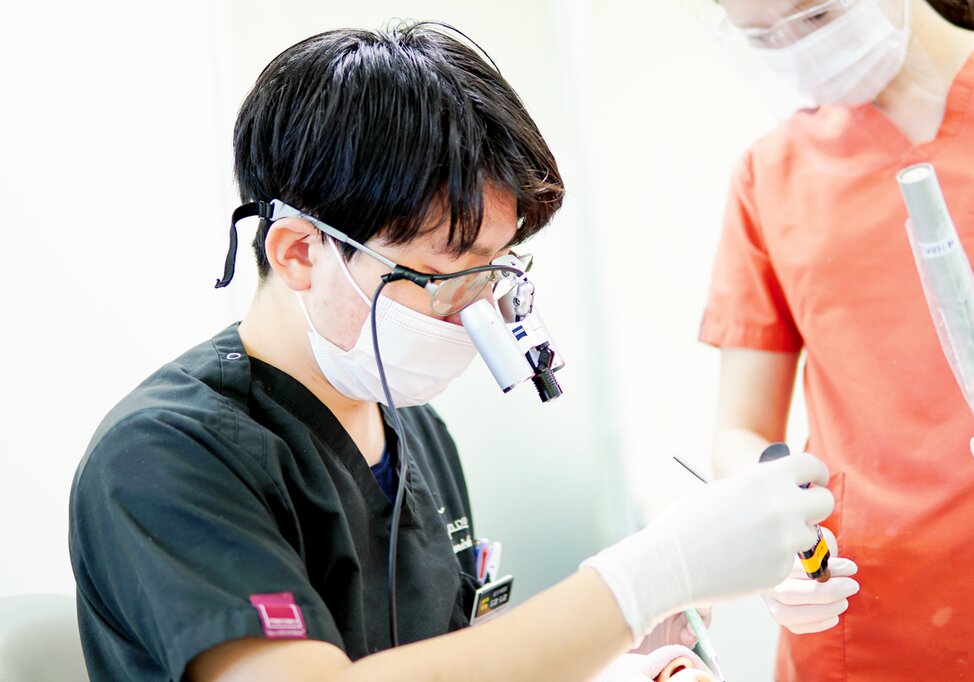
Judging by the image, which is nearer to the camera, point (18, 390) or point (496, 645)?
point (496, 645)

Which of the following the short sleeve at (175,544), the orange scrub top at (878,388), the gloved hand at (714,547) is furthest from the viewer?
the orange scrub top at (878,388)

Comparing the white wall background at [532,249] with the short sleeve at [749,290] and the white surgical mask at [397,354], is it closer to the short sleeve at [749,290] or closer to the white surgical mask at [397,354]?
the short sleeve at [749,290]

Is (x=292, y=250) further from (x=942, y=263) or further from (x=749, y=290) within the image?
(x=749, y=290)

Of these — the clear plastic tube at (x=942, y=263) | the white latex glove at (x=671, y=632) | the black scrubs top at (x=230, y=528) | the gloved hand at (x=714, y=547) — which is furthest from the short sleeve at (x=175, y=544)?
the clear plastic tube at (x=942, y=263)

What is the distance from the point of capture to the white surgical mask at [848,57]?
1433mm

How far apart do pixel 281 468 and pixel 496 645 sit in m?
0.38

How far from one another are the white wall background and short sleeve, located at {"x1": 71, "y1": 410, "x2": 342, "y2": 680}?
675mm

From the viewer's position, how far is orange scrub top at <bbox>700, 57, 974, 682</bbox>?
1.43 meters

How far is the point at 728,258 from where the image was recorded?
1.79 m

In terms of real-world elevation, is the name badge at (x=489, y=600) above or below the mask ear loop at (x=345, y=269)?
below

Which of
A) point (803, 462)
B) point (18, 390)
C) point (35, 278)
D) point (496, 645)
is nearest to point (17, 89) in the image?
point (35, 278)

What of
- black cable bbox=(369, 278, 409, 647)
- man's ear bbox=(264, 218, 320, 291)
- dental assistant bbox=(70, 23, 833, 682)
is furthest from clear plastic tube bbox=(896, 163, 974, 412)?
man's ear bbox=(264, 218, 320, 291)

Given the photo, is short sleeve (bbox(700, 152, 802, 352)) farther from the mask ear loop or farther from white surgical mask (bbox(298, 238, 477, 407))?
the mask ear loop

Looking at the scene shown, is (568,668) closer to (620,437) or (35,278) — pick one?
(35,278)
